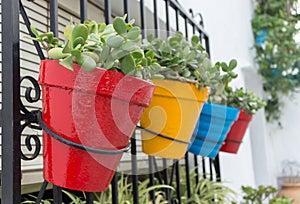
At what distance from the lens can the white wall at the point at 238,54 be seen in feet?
7.93

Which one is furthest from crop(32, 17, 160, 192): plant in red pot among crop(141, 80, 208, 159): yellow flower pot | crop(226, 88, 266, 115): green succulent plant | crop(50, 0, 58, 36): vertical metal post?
crop(226, 88, 266, 115): green succulent plant

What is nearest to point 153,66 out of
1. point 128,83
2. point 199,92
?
point 128,83

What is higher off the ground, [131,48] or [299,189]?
[131,48]

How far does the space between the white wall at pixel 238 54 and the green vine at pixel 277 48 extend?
11 cm

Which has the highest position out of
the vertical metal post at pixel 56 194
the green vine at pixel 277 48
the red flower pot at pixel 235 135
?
the green vine at pixel 277 48

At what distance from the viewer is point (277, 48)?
12.6ft

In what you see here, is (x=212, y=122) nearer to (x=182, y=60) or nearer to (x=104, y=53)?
(x=182, y=60)

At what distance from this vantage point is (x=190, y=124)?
2.98 ft

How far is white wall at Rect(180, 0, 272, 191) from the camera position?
2416 mm

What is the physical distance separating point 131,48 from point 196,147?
2.10 ft

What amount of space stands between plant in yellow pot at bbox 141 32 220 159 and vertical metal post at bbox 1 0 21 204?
1.02ft

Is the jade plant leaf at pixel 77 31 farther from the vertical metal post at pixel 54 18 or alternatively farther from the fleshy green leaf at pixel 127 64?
the vertical metal post at pixel 54 18

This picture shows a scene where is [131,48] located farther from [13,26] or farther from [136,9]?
[136,9]

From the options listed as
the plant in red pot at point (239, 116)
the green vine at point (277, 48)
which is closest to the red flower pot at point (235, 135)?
the plant in red pot at point (239, 116)
